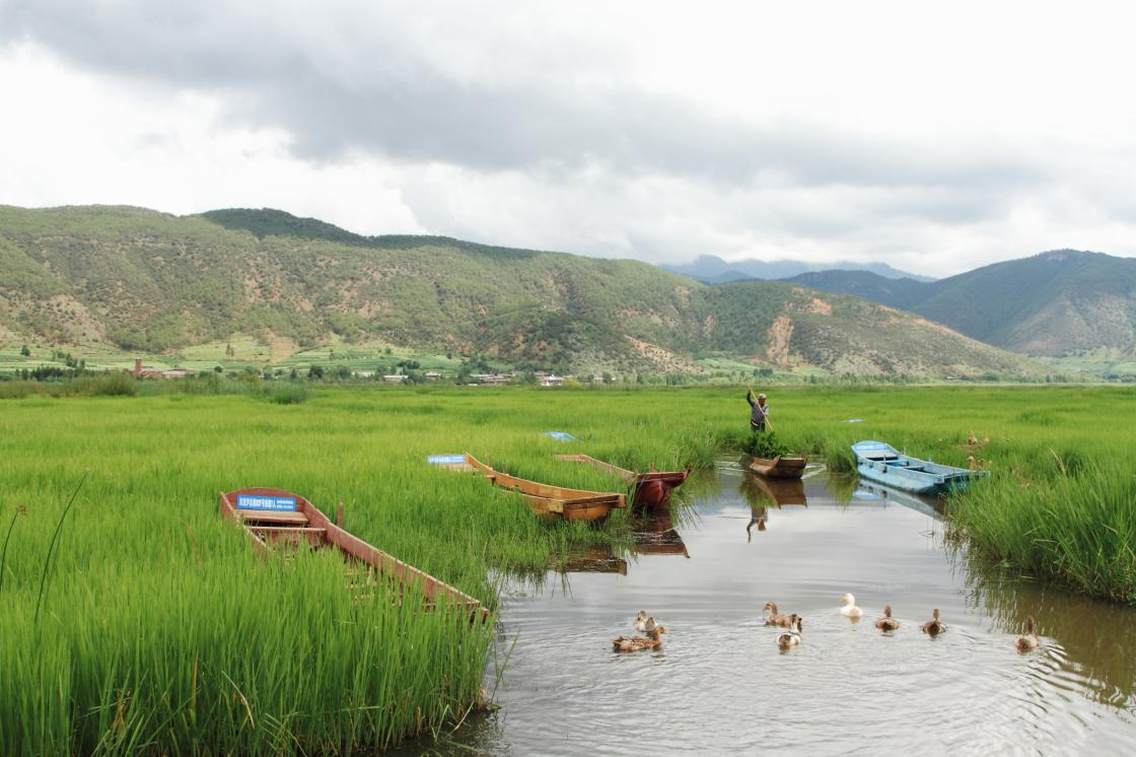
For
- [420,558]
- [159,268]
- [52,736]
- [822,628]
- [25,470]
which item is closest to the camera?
[52,736]

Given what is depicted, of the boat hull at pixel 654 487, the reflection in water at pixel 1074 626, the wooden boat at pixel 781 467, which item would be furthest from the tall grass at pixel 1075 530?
the wooden boat at pixel 781 467

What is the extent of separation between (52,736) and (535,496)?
1055 cm

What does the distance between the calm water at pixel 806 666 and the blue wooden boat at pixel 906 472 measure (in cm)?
567

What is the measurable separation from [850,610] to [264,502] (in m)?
8.37

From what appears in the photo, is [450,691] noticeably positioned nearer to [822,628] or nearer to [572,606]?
[572,606]

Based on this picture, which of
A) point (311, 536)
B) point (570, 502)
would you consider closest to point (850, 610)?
point (570, 502)

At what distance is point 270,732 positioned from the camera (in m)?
5.79

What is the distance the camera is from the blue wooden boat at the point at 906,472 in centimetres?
1934

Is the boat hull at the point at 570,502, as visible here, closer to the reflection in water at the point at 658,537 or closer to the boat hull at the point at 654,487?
the reflection in water at the point at 658,537

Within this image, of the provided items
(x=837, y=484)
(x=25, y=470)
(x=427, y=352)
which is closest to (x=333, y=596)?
(x=25, y=470)

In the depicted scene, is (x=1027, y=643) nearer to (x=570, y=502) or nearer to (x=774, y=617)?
(x=774, y=617)

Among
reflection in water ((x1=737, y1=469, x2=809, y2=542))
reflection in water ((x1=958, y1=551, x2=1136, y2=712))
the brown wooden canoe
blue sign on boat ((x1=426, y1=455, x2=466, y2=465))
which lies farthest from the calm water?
blue sign on boat ((x1=426, y1=455, x2=466, y2=465))

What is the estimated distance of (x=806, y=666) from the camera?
8625 mm

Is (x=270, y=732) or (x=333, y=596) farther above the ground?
(x=333, y=596)
